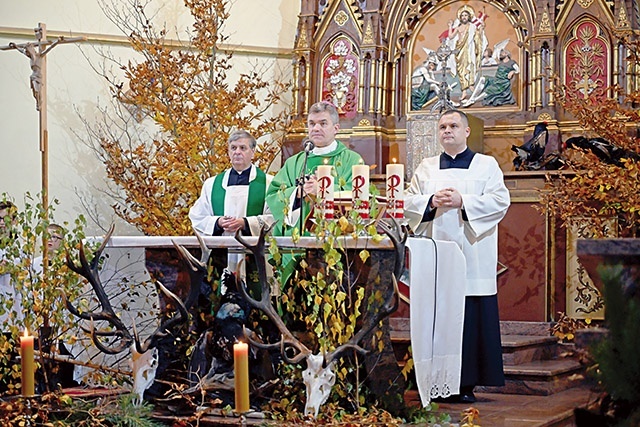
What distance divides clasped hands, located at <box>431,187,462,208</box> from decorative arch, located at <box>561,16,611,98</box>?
329 centimetres

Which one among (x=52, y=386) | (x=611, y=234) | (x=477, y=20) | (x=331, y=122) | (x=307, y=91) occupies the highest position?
(x=477, y=20)

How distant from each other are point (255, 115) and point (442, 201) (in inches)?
160

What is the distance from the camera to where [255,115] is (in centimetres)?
944

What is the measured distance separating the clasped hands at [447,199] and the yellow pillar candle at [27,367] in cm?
239

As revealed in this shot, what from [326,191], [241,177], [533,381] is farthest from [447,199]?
[241,177]

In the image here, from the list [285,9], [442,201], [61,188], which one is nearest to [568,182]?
[442,201]

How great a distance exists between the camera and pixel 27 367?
14.4ft

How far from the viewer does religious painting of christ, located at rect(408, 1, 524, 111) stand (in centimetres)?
898

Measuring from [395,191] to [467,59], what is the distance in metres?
4.35

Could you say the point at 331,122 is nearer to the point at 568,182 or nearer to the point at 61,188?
the point at 568,182

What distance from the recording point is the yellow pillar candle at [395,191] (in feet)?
16.4

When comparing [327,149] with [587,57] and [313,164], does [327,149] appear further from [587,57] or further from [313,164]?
[587,57]

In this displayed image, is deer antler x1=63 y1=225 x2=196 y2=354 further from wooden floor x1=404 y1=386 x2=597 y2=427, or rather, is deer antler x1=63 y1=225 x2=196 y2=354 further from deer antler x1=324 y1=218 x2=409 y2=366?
wooden floor x1=404 y1=386 x2=597 y2=427

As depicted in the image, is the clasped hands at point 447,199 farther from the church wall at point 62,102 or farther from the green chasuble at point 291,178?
the church wall at point 62,102
